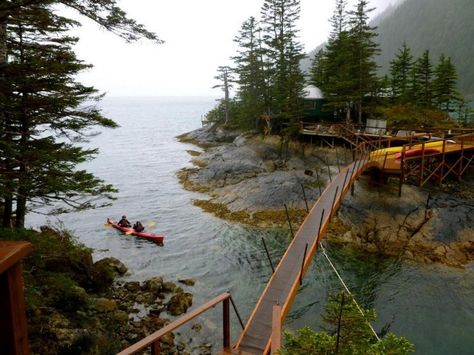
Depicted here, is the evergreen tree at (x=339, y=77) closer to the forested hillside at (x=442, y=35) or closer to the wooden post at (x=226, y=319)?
the wooden post at (x=226, y=319)

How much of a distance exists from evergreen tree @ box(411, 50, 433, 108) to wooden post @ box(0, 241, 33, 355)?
128 ft

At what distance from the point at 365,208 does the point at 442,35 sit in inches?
7628

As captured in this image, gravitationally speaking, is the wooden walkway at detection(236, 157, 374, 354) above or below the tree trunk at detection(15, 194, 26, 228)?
below

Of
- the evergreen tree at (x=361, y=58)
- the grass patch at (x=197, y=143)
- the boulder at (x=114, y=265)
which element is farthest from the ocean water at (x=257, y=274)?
the grass patch at (x=197, y=143)

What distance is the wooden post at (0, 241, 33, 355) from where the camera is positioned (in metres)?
1.78

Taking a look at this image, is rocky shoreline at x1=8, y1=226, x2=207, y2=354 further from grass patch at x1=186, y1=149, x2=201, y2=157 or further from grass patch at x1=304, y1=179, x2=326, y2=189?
grass patch at x1=186, y1=149, x2=201, y2=157

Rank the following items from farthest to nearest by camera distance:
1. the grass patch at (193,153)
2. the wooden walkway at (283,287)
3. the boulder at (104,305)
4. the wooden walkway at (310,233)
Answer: the grass patch at (193,153), the boulder at (104,305), the wooden walkway at (283,287), the wooden walkway at (310,233)

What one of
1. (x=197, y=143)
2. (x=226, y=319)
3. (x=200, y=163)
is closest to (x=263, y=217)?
(x=226, y=319)

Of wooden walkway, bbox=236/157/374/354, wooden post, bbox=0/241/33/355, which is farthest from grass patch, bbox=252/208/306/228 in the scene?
wooden post, bbox=0/241/33/355

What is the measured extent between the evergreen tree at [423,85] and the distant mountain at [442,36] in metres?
123

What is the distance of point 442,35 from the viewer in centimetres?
16850

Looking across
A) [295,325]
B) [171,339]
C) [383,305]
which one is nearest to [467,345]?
[383,305]

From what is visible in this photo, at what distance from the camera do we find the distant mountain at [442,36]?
147 metres

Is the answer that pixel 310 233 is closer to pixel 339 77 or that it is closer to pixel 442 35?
pixel 339 77
